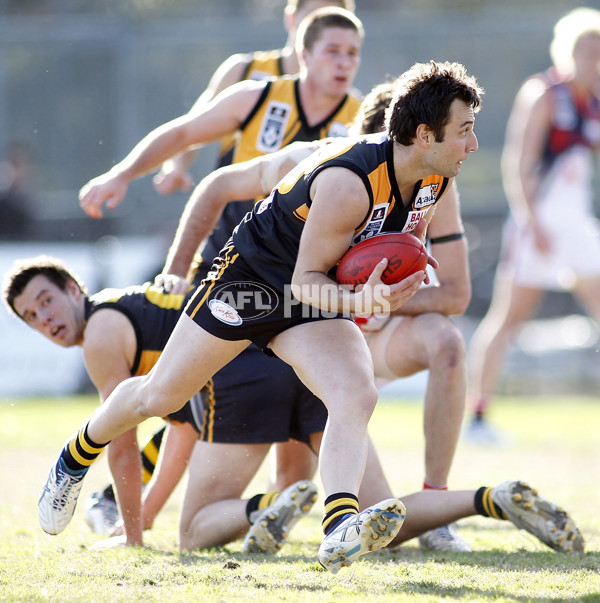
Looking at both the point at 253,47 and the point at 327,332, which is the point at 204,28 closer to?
the point at 253,47

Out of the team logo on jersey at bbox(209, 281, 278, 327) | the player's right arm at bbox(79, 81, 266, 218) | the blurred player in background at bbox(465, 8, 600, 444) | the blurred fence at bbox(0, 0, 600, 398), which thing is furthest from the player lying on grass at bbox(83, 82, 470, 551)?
the blurred fence at bbox(0, 0, 600, 398)

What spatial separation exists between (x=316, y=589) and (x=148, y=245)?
8.93 meters

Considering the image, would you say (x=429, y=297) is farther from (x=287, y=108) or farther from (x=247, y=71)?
(x=247, y=71)

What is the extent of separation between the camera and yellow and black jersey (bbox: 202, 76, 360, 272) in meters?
5.45

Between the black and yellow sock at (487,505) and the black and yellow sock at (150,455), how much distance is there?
6.93ft

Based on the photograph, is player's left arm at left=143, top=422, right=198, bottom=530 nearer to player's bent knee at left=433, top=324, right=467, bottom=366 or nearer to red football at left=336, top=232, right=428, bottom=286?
player's bent knee at left=433, top=324, right=467, bottom=366

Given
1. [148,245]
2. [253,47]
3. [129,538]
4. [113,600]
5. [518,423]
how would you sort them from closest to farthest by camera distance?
[113,600], [129,538], [518,423], [148,245], [253,47]

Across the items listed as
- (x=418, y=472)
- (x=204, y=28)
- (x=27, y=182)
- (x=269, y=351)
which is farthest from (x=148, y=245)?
(x=269, y=351)

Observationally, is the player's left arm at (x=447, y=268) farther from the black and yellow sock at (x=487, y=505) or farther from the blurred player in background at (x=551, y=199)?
the blurred player in background at (x=551, y=199)

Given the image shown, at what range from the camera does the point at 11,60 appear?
1323 cm

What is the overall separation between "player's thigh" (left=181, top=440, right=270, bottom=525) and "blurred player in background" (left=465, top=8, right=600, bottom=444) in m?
3.81

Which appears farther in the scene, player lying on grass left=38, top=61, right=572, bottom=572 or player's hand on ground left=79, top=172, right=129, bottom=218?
player's hand on ground left=79, top=172, right=129, bottom=218

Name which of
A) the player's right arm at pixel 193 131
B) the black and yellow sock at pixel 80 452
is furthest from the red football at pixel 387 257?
the player's right arm at pixel 193 131

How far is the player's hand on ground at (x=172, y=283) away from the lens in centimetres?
466
